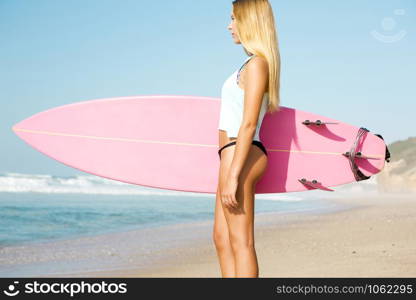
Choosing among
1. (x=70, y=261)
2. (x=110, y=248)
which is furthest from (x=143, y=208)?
(x=70, y=261)

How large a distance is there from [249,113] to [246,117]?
22 mm

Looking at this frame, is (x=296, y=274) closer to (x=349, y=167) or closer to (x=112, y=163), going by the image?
(x=349, y=167)

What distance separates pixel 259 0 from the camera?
267 cm

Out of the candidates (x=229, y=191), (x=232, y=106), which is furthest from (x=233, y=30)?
(x=229, y=191)

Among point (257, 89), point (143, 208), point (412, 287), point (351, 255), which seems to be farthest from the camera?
point (143, 208)

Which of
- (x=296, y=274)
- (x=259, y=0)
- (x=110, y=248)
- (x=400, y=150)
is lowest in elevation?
(x=400, y=150)

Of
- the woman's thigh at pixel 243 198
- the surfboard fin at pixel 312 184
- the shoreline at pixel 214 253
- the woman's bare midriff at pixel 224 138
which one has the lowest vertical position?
the shoreline at pixel 214 253

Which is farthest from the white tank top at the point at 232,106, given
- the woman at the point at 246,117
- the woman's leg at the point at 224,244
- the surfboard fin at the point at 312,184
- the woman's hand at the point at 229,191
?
the surfboard fin at the point at 312,184

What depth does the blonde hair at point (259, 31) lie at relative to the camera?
104 inches

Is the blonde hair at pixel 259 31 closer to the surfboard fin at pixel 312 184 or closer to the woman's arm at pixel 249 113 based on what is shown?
the woman's arm at pixel 249 113

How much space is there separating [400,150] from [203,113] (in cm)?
2882

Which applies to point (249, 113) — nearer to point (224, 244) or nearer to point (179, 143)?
point (224, 244)

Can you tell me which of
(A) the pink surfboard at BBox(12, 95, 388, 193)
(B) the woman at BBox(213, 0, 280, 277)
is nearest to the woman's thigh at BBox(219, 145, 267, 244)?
(B) the woman at BBox(213, 0, 280, 277)

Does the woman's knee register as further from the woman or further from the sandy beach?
the sandy beach
